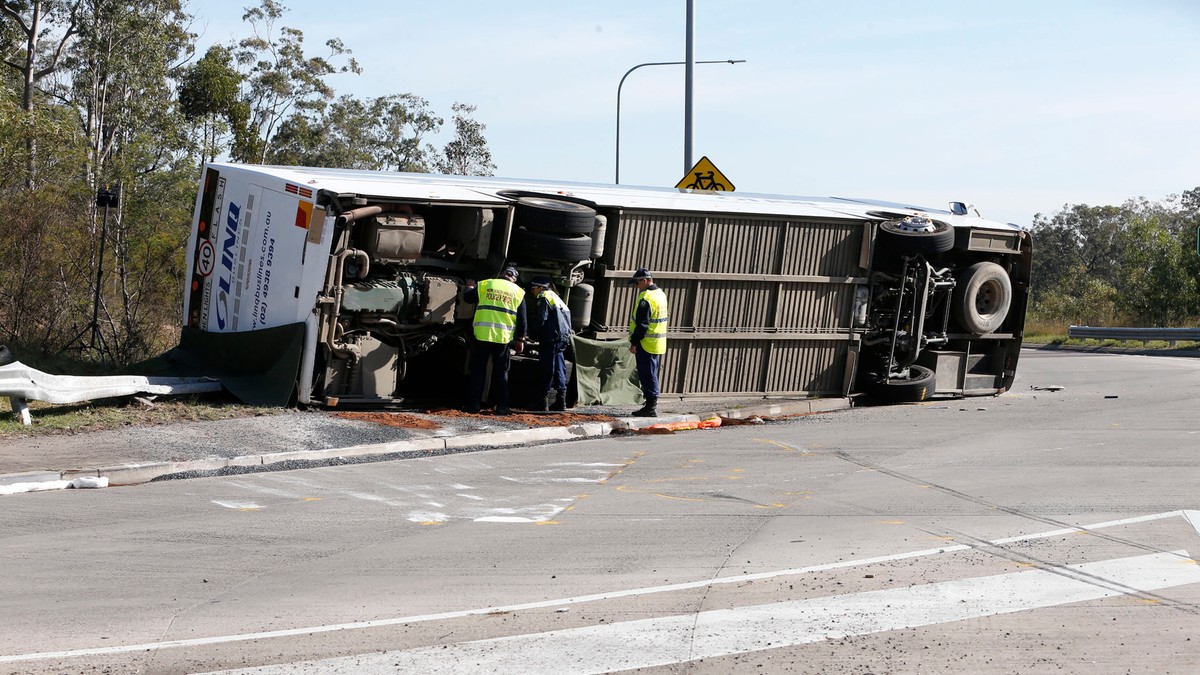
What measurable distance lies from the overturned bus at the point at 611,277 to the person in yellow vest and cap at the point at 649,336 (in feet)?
2.45

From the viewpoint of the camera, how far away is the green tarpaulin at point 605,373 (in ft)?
49.8

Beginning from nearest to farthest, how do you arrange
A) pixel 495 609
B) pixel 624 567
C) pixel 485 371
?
pixel 495 609 → pixel 624 567 → pixel 485 371

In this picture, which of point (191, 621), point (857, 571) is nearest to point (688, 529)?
point (857, 571)

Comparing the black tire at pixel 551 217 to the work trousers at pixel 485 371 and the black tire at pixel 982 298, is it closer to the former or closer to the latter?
the work trousers at pixel 485 371

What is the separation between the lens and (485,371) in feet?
47.5

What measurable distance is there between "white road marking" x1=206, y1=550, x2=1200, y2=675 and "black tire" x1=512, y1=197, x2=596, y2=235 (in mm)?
8171

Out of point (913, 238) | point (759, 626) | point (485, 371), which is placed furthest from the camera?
point (913, 238)

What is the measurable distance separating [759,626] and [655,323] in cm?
874

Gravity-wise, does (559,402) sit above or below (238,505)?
above

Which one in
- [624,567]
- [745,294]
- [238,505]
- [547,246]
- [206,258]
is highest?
[547,246]

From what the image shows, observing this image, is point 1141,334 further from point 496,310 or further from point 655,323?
point 496,310

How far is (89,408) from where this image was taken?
12438mm

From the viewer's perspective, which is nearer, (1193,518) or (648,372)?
(1193,518)

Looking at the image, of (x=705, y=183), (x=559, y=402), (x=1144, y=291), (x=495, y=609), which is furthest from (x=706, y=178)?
(x=1144, y=291)
